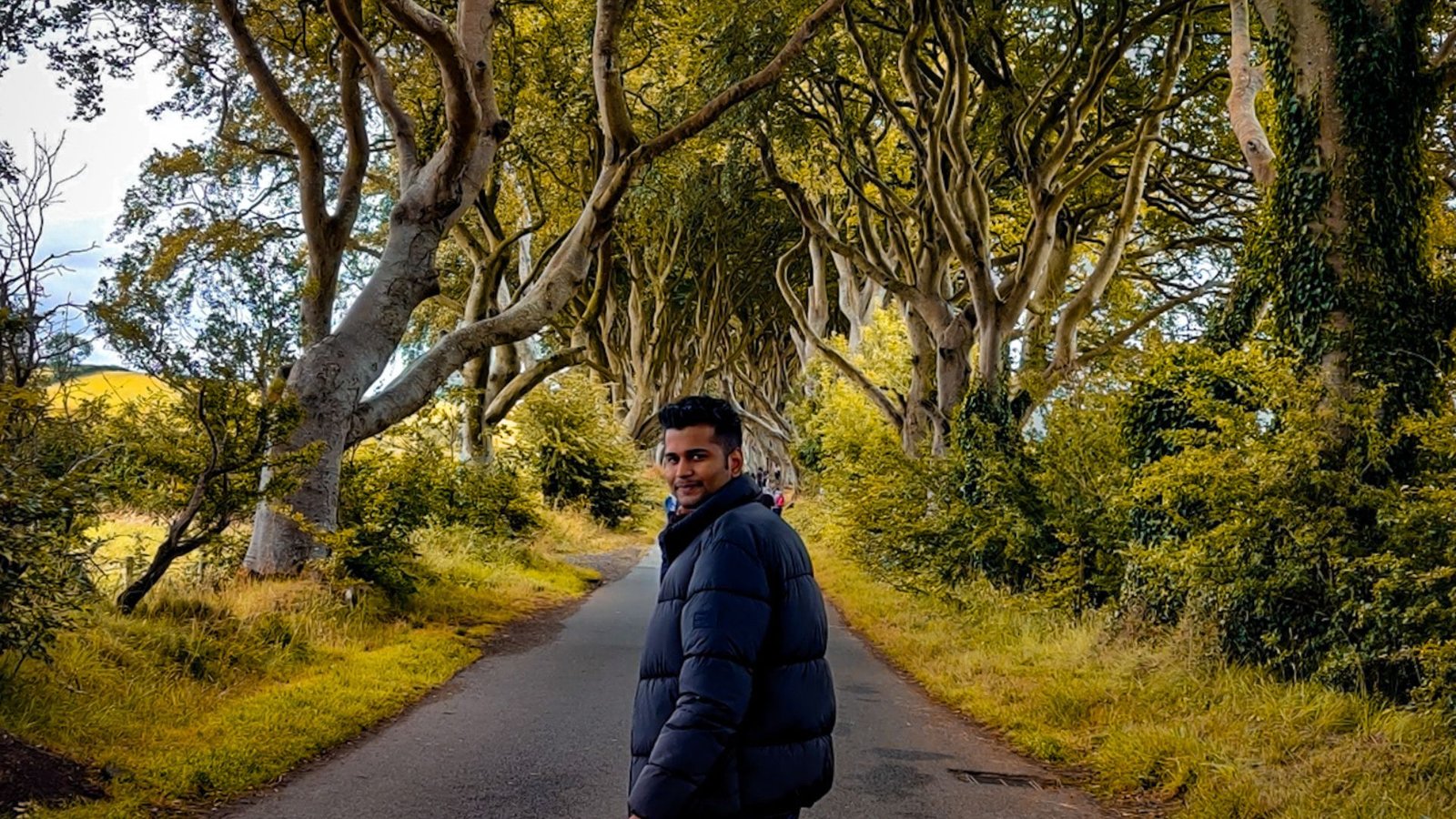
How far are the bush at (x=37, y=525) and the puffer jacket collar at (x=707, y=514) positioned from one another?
4084 mm

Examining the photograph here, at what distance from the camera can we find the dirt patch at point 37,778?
471cm

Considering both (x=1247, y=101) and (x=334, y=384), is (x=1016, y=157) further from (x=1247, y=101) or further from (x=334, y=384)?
(x=334, y=384)

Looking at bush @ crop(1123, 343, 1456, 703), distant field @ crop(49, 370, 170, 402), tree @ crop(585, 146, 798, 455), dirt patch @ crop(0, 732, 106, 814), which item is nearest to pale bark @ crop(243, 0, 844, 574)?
distant field @ crop(49, 370, 170, 402)

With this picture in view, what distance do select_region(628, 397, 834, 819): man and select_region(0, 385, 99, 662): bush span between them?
4051 mm

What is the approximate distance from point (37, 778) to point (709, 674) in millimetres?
4011

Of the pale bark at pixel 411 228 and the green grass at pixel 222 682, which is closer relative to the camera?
the green grass at pixel 222 682

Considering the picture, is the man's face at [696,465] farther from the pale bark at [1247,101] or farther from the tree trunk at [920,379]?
the tree trunk at [920,379]

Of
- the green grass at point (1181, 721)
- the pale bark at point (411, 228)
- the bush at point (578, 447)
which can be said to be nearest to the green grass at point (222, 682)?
the pale bark at point (411, 228)

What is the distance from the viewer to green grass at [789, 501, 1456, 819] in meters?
5.17

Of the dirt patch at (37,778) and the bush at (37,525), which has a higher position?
the bush at (37,525)

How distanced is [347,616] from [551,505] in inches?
607

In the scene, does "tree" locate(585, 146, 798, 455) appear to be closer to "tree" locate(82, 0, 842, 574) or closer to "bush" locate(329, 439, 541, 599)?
"tree" locate(82, 0, 842, 574)

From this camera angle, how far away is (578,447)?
25266 mm

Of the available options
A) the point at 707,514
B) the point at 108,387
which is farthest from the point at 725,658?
the point at 108,387
